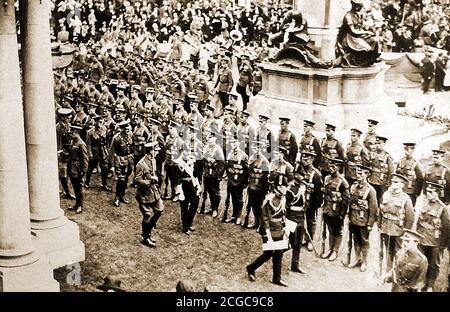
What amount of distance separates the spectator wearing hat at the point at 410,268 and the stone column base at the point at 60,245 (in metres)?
5.26

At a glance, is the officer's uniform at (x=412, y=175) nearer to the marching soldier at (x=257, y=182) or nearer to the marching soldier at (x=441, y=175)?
the marching soldier at (x=441, y=175)

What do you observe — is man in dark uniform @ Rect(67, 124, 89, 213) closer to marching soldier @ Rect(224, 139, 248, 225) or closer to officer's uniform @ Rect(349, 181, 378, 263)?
marching soldier @ Rect(224, 139, 248, 225)

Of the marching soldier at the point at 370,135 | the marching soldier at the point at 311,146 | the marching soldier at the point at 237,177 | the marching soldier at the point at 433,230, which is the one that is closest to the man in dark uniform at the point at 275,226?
the marching soldier at the point at 433,230

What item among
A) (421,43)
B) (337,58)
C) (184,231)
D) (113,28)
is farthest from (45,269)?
(113,28)

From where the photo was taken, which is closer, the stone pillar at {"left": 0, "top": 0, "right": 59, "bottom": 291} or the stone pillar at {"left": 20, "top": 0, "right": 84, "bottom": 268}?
the stone pillar at {"left": 0, "top": 0, "right": 59, "bottom": 291}

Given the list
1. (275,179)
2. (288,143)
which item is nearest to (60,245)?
(275,179)

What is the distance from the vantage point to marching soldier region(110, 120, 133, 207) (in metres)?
14.3

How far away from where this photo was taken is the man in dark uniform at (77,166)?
13.6 meters

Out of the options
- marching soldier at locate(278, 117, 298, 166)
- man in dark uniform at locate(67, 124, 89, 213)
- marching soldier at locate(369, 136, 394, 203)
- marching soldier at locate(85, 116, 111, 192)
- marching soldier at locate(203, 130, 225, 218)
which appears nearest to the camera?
marching soldier at locate(369, 136, 394, 203)

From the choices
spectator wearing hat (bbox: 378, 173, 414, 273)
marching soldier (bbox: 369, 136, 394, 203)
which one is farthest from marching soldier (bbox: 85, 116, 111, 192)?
spectator wearing hat (bbox: 378, 173, 414, 273)

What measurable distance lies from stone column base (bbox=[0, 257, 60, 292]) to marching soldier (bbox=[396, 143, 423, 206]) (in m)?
Answer: 6.90

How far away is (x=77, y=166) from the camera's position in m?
13.6
